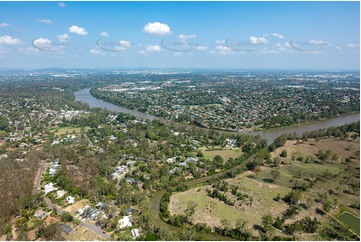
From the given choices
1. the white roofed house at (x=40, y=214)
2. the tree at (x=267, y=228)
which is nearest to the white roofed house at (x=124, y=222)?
the white roofed house at (x=40, y=214)

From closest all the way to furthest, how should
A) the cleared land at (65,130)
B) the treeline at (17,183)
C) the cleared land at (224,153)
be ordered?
the treeline at (17,183), the cleared land at (224,153), the cleared land at (65,130)

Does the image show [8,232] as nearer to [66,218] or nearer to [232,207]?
[66,218]

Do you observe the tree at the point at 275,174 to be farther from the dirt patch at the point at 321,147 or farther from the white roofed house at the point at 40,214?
the white roofed house at the point at 40,214

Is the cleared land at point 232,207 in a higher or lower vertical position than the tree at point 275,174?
lower

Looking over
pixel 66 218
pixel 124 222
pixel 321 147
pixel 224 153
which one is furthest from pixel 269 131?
pixel 66 218

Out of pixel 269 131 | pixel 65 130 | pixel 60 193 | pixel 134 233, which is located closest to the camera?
pixel 134 233

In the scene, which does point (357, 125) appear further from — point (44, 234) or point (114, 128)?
point (44, 234)

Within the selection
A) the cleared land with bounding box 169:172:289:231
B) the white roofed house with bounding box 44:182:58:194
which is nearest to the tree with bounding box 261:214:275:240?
the cleared land with bounding box 169:172:289:231

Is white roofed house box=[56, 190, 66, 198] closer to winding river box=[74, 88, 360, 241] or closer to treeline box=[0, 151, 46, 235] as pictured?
treeline box=[0, 151, 46, 235]

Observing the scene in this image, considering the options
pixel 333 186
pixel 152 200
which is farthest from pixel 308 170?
pixel 152 200

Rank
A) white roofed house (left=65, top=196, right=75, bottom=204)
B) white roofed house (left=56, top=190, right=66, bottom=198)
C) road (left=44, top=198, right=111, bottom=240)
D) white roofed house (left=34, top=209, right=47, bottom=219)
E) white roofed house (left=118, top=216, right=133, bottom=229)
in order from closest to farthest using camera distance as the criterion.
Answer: road (left=44, top=198, right=111, bottom=240)
white roofed house (left=118, top=216, right=133, bottom=229)
white roofed house (left=34, top=209, right=47, bottom=219)
white roofed house (left=65, top=196, right=75, bottom=204)
white roofed house (left=56, top=190, right=66, bottom=198)

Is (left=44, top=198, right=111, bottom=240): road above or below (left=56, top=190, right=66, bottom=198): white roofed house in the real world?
below
